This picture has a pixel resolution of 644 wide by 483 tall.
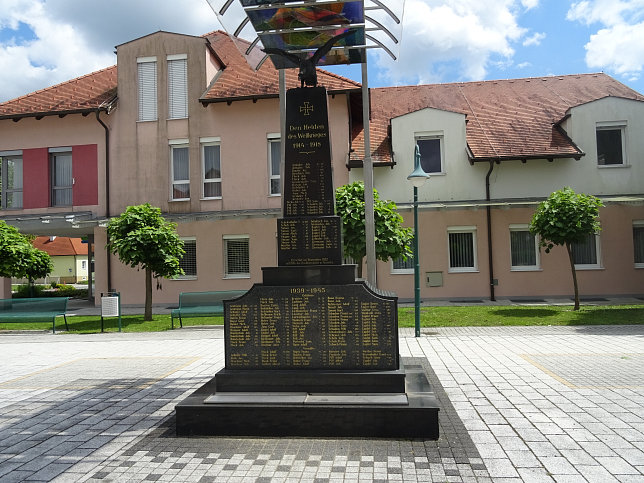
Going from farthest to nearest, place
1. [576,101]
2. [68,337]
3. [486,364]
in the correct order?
[576,101] < [68,337] < [486,364]

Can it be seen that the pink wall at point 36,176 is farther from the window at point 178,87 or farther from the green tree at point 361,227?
the green tree at point 361,227

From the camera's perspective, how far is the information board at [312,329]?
17.9 feet

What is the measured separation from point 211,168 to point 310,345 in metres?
16.1

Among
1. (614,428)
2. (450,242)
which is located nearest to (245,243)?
(450,242)

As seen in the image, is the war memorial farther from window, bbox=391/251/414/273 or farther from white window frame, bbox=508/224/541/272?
white window frame, bbox=508/224/541/272

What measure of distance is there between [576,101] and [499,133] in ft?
14.1

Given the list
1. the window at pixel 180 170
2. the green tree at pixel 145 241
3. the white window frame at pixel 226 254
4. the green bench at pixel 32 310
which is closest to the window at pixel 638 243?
the white window frame at pixel 226 254

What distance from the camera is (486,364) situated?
325 inches

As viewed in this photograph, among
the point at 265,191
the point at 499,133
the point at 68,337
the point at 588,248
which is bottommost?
the point at 68,337

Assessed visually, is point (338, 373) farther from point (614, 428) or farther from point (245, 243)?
point (245, 243)

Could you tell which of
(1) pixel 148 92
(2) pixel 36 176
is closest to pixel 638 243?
(1) pixel 148 92

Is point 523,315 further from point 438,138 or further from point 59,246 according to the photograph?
point 59,246

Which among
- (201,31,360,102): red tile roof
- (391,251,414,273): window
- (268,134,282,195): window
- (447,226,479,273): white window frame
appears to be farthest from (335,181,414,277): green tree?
(201,31,360,102): red tile roof

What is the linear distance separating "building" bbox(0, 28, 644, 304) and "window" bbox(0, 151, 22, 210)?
73 mm
